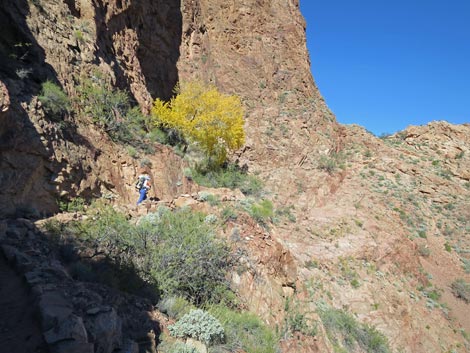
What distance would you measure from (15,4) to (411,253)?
19.1 m

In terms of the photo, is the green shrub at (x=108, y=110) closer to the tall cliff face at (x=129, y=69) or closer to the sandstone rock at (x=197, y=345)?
the tall cliff face at (x=129, y=69)

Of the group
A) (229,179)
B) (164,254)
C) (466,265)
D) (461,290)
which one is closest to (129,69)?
(229,179)

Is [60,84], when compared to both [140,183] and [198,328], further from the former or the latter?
[198,328]

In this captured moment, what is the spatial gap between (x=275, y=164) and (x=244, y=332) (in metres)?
17.8

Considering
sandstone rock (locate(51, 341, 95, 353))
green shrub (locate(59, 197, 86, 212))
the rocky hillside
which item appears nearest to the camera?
sandstone rock (locate(51, 341, 95, 353))

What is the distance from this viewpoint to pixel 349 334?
994cm

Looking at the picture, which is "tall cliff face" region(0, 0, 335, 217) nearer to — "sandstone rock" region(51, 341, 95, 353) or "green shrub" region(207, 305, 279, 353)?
"green shrub" region(207, 305, 279, 353)

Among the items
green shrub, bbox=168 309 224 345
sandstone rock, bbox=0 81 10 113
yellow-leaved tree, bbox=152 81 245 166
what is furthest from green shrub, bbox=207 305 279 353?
yellow-leaved tree, bbox=152 81 245 166

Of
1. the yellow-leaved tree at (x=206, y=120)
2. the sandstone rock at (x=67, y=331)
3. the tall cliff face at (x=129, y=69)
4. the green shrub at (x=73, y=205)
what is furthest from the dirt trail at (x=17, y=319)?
the yellow-leaved tree at (x=206, y=120)

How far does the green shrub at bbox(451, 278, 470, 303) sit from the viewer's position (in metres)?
16.2

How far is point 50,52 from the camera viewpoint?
1026 centimetres

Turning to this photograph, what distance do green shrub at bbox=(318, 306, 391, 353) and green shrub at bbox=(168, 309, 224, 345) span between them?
232 inches

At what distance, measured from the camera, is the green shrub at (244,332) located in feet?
14.7

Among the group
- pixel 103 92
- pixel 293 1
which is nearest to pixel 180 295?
pixel 103 92
